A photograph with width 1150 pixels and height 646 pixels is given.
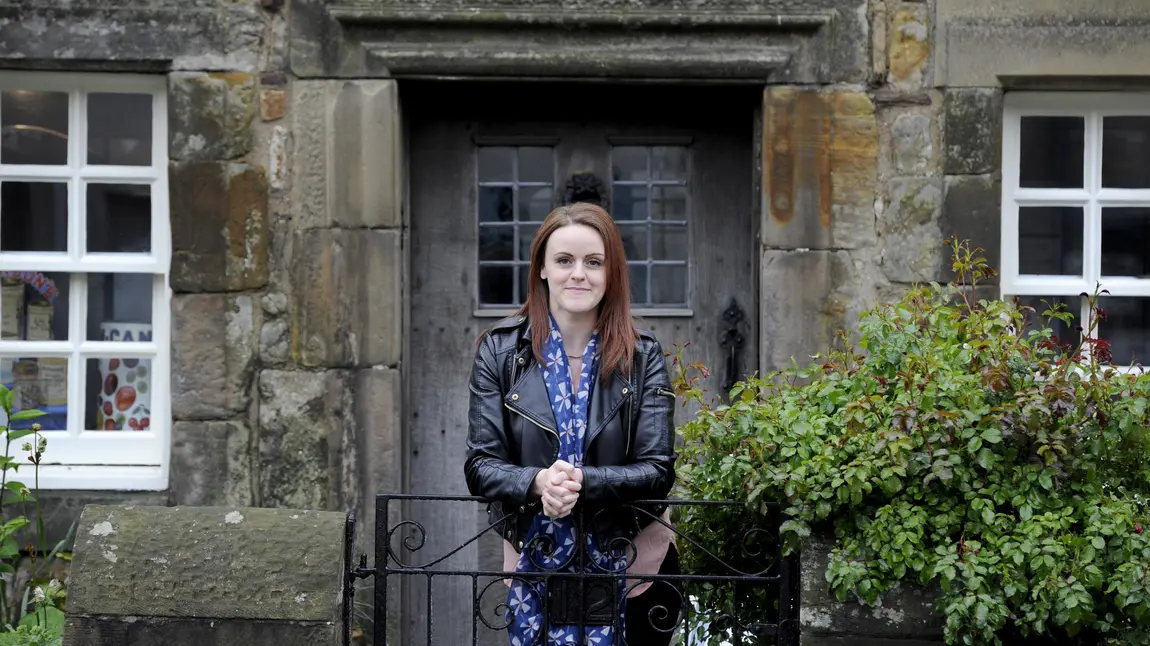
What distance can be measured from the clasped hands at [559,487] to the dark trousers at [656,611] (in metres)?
0.48

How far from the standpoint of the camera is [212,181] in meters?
5.54

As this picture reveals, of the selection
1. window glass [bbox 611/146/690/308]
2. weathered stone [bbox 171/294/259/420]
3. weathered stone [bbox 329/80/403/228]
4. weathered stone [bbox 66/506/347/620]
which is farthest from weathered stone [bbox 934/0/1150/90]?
weathered stone [bbox 66/506/347/620]

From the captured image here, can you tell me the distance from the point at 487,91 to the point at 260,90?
983 mm

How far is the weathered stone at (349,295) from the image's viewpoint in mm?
5559

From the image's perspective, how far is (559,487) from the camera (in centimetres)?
336

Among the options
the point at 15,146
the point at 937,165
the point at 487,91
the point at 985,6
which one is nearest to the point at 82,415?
the point at 15,146

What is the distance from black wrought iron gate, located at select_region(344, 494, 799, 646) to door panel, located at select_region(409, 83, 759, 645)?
185cm

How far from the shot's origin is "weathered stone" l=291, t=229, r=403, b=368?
18.2 ft

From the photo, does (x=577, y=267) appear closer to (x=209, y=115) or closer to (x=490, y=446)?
(x=490, y=446)

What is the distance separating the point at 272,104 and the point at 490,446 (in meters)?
2.60

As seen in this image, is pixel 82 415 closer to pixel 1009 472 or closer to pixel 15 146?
pixel 15 146

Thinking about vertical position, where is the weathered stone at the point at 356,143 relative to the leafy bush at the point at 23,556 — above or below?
above

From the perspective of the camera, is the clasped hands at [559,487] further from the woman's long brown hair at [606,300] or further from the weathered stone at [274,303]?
the weathered stone at [274,303]

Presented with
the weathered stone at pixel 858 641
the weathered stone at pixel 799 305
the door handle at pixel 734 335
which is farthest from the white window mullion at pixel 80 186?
the weathered stone at pixel 858 641
